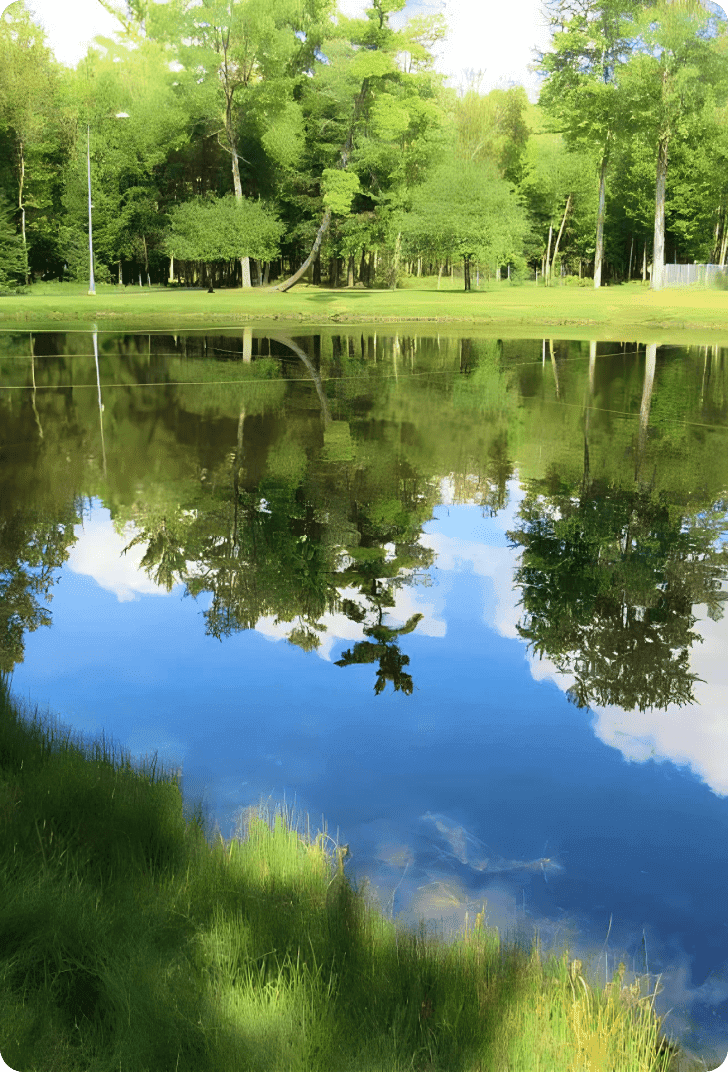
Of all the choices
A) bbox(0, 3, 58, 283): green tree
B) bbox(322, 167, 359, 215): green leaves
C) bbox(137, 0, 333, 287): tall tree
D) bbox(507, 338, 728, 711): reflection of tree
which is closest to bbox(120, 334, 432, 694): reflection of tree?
bbox(507, 338, 728, 711): reflection of tree

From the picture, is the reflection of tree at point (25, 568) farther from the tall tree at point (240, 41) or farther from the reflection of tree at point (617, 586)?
the tall tree at point (240, 41)

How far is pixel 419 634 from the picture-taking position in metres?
6.68

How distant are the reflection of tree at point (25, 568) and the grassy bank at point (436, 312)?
82.0 feet

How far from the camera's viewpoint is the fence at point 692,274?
52.5 m

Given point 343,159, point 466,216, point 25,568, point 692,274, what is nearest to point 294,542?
point 25,568

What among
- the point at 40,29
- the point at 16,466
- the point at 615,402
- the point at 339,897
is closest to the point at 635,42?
the point at 40,29

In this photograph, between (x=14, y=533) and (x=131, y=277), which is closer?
(x=14, y=533)

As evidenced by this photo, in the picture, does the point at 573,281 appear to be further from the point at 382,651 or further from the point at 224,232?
the point at 382,651

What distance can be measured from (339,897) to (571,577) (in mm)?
4472

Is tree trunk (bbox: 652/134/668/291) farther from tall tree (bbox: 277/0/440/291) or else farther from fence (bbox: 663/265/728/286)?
tall tree (bbox: 277/0/440/291)

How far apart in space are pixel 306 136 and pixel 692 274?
21014mm

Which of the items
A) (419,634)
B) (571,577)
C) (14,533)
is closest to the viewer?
(419,634)

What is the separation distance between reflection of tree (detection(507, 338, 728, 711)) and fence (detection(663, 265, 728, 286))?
1808 inches

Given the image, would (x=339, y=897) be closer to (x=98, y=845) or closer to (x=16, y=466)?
(x=98, y=845)
